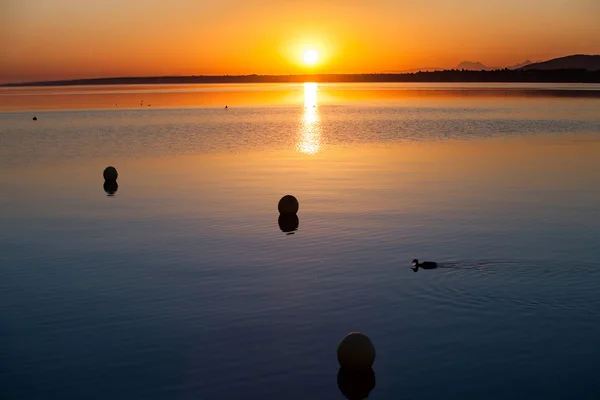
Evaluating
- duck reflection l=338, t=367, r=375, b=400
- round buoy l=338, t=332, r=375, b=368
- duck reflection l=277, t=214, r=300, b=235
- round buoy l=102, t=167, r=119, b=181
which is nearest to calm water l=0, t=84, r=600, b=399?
duck reflection l=338, t=367, r=375, b=400

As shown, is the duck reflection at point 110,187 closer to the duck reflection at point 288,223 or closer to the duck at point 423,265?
the duck reflection at point 288,223

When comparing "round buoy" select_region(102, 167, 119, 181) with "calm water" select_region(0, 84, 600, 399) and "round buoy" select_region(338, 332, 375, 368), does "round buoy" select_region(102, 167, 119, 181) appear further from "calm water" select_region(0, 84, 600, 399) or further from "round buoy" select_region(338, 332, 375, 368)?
"round buoy" select_region(338, 332, 375, 368)

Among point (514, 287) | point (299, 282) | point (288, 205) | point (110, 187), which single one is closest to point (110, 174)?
point (110, 187)

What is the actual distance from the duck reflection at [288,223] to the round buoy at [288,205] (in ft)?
0.62

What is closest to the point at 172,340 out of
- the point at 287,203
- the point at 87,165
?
the point at 287,203

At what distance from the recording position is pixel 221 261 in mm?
20703

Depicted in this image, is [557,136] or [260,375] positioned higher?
[557,136]

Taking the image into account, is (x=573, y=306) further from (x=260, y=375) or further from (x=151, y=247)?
(x=151, y=247)

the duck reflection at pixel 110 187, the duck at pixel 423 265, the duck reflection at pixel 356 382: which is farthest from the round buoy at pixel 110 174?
the duck reflection at pixel 356 382

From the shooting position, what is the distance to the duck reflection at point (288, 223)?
24.7 m

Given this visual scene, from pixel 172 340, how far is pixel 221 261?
6.07 meters

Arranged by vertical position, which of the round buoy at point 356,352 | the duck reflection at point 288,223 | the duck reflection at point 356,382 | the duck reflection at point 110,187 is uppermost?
the duck reflection at point 110,187

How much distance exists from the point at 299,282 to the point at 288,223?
7.37m

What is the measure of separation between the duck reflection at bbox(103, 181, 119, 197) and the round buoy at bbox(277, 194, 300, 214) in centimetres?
1038
